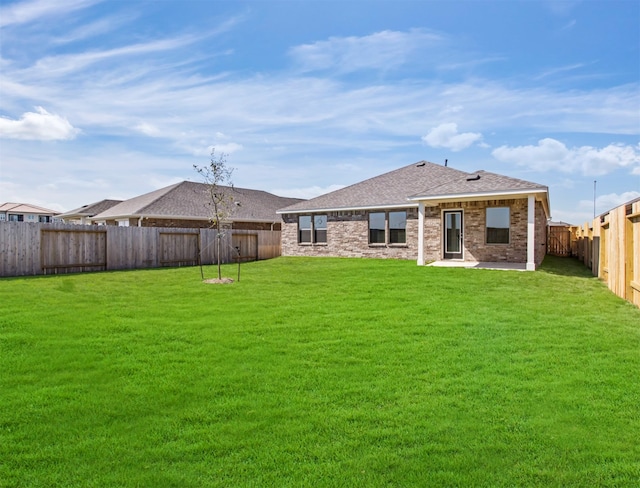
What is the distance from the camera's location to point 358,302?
30.2 feet

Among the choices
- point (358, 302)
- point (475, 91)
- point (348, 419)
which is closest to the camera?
point (348, 419)

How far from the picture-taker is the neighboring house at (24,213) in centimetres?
5075

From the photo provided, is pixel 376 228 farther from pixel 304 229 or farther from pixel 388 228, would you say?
pixel 304 229

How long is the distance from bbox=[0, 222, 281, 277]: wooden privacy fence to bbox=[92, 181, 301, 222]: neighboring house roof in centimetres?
579

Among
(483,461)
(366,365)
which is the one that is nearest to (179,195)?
(366,365)

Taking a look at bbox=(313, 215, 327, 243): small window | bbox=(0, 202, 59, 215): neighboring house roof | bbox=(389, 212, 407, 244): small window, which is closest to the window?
bbox=(389, 212, 407, 244): small window

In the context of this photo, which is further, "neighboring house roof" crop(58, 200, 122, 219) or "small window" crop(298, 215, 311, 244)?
"neighboring house roof" crop(58, 200, 122, 219)

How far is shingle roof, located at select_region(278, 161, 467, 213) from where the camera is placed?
21.1 m

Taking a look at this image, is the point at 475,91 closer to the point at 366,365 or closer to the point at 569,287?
the point at 569,287

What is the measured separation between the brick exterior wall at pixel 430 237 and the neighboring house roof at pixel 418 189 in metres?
0.69

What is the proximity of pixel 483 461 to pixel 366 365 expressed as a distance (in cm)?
216

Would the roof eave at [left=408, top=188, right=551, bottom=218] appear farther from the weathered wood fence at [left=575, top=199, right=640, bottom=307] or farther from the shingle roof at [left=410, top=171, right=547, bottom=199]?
the weathered wood fence at [left=575, top=199, right=640, bottom=307]

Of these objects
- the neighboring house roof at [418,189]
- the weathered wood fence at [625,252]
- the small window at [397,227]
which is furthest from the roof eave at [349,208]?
the weathered wood fence at [625,252]

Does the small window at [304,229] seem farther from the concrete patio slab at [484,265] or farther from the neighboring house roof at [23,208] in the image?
the neighboring house roof at [23,208]
